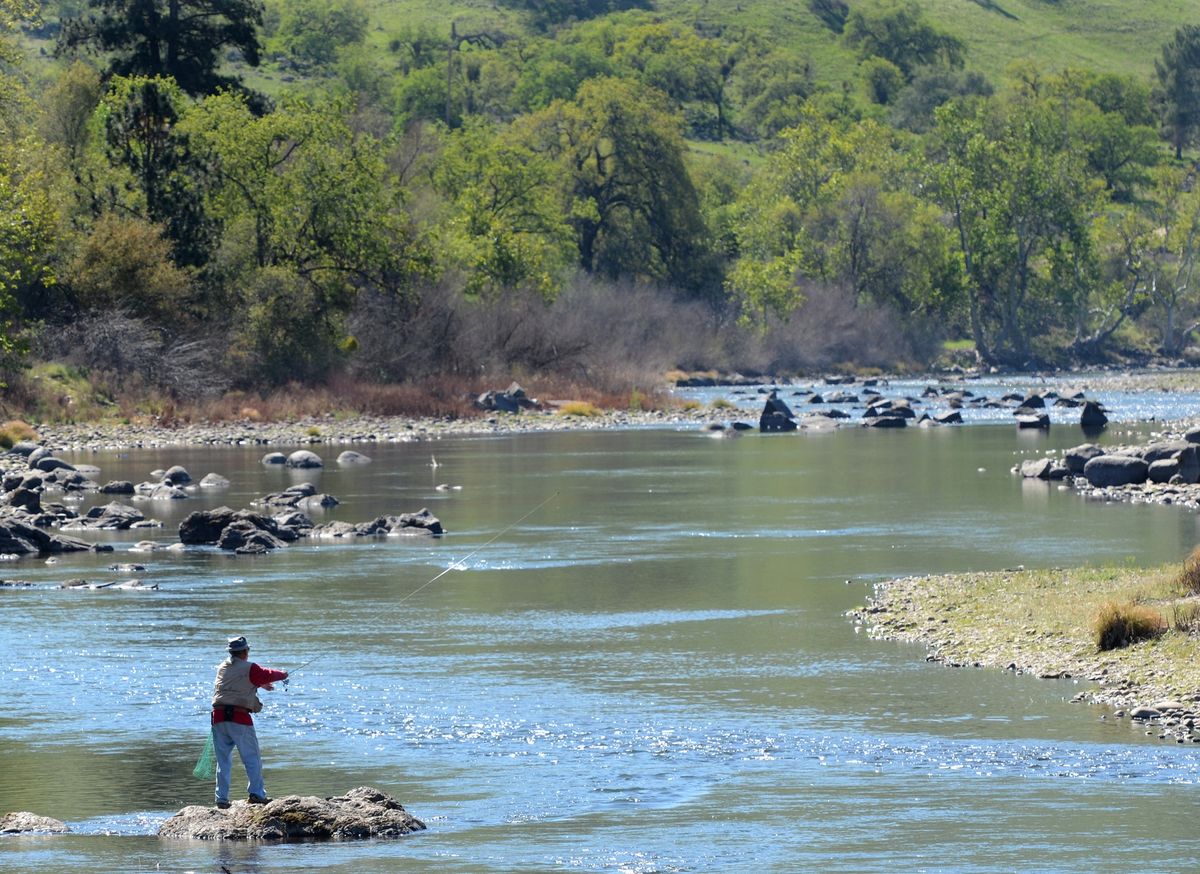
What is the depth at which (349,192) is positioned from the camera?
7856cm

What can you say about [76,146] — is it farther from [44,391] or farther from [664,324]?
[664,324]

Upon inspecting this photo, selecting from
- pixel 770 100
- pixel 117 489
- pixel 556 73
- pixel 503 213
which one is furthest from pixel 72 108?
pixel 770 100

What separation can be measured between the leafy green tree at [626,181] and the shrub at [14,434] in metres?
55.2

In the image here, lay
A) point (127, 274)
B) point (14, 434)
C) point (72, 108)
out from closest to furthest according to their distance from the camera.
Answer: point (14, 434)
point (127, 274)
point (72, 108)

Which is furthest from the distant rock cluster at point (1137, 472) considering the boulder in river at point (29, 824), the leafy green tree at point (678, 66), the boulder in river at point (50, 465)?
the leafy green tree at point (678, 66)

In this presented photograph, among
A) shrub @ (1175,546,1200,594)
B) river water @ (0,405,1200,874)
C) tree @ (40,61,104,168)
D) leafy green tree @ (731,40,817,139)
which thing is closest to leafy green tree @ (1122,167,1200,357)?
leafy green tree @ (731,40,817,139)

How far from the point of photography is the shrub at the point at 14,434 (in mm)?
60125

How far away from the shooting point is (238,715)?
17.6 metres

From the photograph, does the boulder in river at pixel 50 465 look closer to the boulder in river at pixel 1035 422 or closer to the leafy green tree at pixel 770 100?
the boulder in river at pixel 1035 422

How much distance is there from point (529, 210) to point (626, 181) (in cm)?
1323

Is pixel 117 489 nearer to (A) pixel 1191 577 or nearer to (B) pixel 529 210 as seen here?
(A) pixel 1191 577

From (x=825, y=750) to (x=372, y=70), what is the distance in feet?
511

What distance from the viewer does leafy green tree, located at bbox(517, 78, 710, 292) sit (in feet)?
378

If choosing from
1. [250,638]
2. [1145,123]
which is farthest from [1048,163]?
[250,638]
